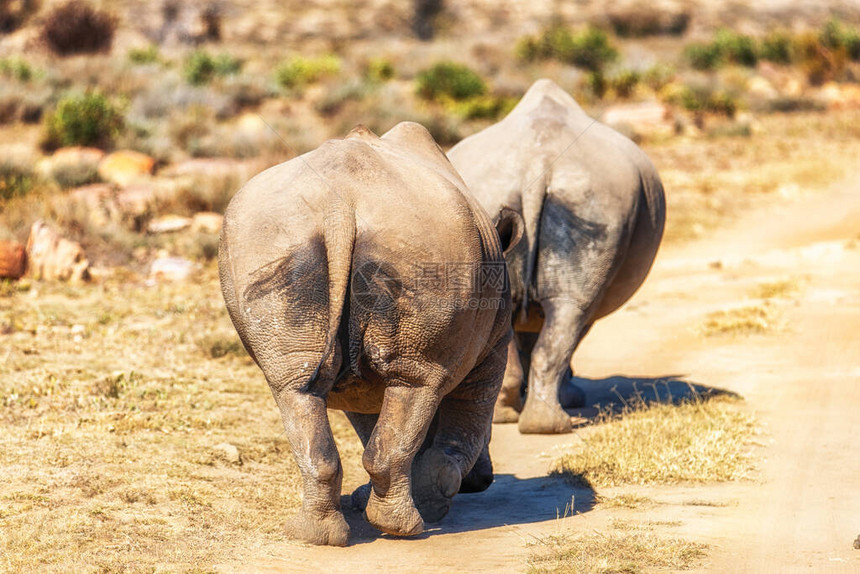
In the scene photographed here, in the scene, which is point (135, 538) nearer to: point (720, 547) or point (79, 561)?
point (79, 561)

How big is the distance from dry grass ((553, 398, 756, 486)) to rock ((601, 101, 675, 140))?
16407 millimetres

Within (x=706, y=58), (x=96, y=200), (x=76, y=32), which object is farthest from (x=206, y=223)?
(x=706, y=58)

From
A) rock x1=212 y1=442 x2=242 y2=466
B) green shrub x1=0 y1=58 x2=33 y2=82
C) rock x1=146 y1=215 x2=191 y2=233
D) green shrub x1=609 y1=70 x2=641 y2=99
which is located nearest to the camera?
rock x1=212 y1=442 x2=242 y2=466

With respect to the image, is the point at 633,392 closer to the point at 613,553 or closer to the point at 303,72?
the point at 613,553

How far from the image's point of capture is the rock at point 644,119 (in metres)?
24.1

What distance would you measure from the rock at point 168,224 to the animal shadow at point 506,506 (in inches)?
359

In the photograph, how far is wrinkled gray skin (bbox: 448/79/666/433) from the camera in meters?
7.89

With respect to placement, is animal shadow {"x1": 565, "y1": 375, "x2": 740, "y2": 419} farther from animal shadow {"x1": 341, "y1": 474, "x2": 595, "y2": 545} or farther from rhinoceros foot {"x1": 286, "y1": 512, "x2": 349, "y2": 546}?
rhinoceros foot {"x1": 286, "y1": 512, "x2": 349, "y2": 546}

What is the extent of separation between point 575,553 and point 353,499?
1.34m

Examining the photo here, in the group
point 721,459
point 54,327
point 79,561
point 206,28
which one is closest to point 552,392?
point 721,459

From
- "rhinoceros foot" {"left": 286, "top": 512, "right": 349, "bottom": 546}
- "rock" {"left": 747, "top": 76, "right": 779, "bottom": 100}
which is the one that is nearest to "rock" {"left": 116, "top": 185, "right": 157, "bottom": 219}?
"rhinoceros foot" {"left": 286, "top": 512, "right": 349, "bottom": 546}

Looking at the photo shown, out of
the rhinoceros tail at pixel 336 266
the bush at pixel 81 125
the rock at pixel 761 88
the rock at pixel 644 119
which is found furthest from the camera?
the rock at pixel 761 88

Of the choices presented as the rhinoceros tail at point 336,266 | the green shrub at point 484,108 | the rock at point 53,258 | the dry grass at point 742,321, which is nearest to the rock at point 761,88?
the green shrub at point 484,108

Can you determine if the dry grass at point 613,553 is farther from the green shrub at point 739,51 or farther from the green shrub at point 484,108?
the green shrub at point 739,51
